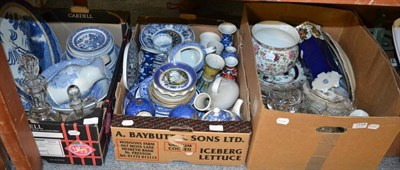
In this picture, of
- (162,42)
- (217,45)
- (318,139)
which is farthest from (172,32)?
(318,139)

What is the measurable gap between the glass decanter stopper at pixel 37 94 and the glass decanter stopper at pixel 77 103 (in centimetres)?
5

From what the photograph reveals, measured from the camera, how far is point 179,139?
2.93 feet

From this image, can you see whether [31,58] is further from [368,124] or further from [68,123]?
[368,124]

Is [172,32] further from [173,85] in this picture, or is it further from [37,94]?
[37,94]

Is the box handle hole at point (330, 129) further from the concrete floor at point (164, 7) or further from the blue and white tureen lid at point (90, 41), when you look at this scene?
the concrete floor at point (164, 7)

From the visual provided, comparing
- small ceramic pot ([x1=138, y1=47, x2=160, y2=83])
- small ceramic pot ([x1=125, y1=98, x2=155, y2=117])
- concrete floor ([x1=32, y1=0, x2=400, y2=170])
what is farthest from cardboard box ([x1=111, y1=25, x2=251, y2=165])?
concrete floor ([x1=32, y1=0, x2=400, y2=170])

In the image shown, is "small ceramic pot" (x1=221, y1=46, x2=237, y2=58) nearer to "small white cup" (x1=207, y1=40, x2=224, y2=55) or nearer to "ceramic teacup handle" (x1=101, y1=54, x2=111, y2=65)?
"small white cup" (x1=207, y1=40, x2=224, y2=55)

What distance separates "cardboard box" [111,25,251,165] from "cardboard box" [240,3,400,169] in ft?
0.12

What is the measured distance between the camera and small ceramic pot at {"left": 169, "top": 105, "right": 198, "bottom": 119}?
948mm

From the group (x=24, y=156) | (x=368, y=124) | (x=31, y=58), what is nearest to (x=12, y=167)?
(x=24, y=156)

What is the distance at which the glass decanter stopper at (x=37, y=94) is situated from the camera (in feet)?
2.92

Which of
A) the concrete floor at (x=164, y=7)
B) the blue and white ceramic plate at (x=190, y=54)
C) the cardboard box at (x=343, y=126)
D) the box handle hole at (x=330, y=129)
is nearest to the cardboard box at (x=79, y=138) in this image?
the blue and white ceramic plate at (x=190, y=54)

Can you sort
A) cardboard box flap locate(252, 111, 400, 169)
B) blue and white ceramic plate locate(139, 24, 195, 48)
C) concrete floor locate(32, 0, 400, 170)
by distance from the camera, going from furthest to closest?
concrete floor locate(32, 0, 400, 170), blue and white ceramic plate locate(139, 24, 195, 48), cardboard box flap locate(252, 111, 400, 169)

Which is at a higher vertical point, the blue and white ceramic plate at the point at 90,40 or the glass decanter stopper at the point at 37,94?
the blue and white ceramic plate at the point at 90,40
